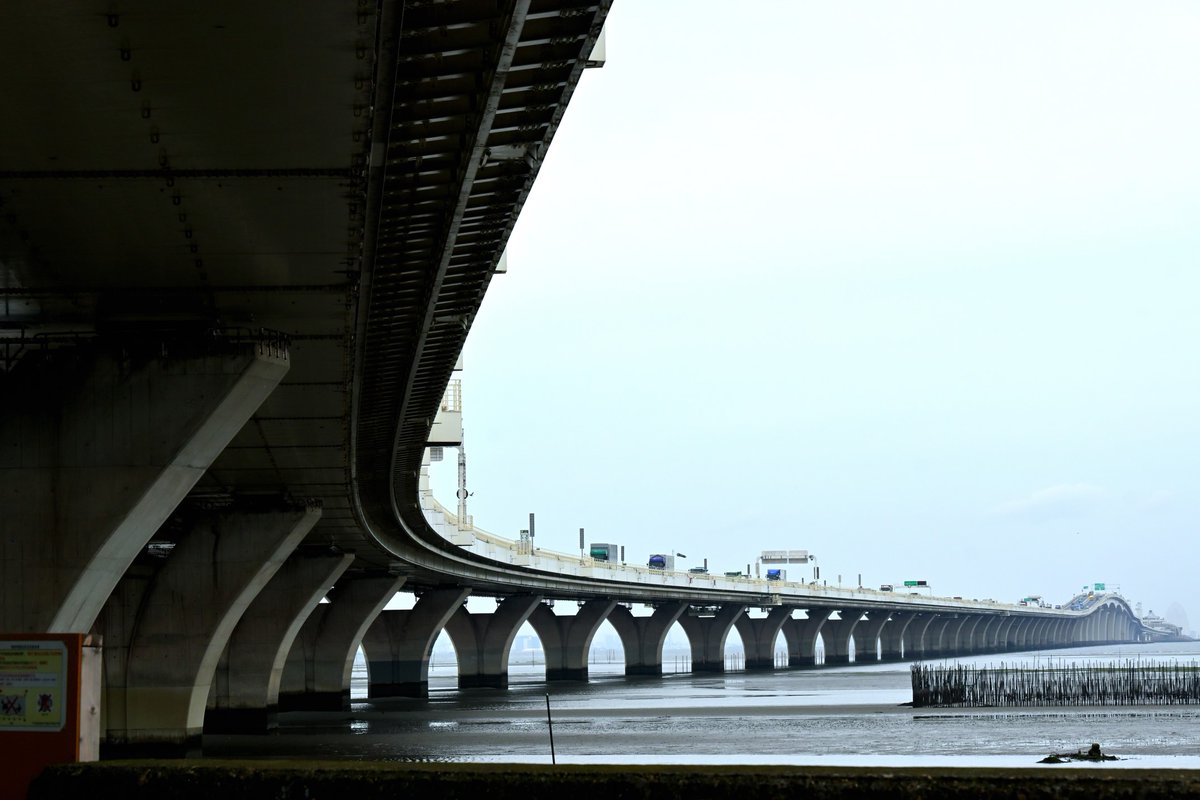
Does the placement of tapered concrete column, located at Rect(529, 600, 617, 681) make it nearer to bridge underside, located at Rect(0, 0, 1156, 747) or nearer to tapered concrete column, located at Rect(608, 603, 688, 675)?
tapered concrete column, located at Rect(608, 603, 688, 675)

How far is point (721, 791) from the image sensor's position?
13.6 metres

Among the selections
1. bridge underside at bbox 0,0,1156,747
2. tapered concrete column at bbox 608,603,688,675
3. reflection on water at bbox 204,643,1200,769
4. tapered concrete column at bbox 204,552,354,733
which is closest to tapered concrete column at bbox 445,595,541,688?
tapered concrete column at bbox 608,603,688,675

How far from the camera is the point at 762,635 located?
166 meters

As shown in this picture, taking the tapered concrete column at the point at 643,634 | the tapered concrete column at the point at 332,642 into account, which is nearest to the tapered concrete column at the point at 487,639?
the tapered concrete column at the point at 643,634

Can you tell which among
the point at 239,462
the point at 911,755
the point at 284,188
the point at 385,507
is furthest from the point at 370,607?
the point at 284,188

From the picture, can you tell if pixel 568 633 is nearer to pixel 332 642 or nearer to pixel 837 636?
pixel 332 642

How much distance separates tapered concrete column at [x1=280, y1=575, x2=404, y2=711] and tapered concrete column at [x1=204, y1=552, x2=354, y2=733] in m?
17.5

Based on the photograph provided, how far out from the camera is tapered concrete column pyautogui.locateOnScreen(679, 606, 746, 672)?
157750mm

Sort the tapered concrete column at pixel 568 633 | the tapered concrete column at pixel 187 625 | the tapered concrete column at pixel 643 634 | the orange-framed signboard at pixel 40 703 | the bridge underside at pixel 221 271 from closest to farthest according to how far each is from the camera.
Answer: the orange-framed signboard at pixel 40 703
the bridge underside at pixel 221 271
the tapered concrete column at pixel 187 625
the tapered concrete column at pixel 568 633
the tapered concrete column at pixel 643 634

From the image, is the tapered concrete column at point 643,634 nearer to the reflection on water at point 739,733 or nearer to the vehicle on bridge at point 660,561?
the vehicle on bridge at point 660,561

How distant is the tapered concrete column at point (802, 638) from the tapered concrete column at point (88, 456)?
6026 inches

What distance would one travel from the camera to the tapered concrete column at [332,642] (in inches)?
3371

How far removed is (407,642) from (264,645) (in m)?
40.0

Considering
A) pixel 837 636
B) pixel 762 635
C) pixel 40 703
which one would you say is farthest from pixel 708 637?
pixel 40 703
